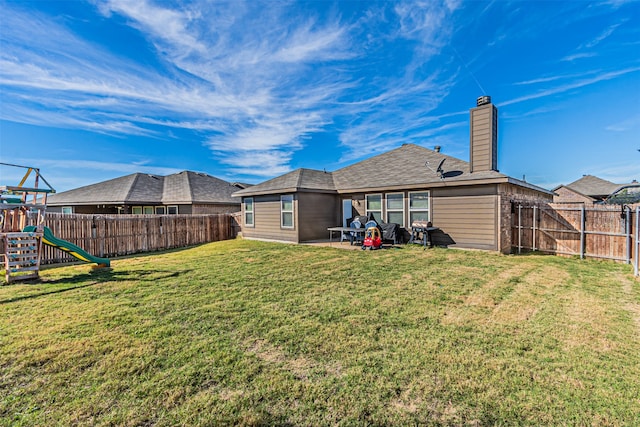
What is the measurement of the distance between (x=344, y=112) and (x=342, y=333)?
637 inches

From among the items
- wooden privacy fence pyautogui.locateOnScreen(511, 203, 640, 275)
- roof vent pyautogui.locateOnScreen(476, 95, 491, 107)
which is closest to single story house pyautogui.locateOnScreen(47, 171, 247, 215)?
roof vent pyautogui.locateOnScreen(476, 95, 491, 107)

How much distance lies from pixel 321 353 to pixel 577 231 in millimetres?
9797

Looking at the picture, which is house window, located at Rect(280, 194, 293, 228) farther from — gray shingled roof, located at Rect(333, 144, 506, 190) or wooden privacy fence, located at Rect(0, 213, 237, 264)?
wooden privacy fence, located at Rect(0, 213, 237, 264)

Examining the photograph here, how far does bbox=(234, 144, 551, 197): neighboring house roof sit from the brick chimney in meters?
0.43

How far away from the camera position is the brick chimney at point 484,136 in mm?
9500

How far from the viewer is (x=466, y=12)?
30.4ft

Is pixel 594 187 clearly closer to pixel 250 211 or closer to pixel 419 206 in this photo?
pixel 419 206

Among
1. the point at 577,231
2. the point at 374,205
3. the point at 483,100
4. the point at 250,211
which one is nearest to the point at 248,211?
the point at 250,211

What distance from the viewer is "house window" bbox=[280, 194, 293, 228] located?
1241cm

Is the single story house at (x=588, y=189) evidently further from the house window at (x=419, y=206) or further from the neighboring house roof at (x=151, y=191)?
the neighboring house roof at (x=151, y=191)

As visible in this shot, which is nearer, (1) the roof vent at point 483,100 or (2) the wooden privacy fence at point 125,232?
(2) the wooden privacy fence at point 125,232

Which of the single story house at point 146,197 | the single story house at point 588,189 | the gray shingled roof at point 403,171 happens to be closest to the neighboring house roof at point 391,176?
the gray shingled roof at point 403,171

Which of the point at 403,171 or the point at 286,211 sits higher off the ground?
the point at 403,171

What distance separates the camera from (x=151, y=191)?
19.2m
